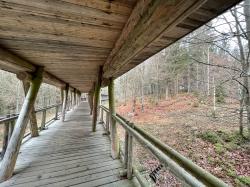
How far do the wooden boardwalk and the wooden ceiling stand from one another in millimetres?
1847

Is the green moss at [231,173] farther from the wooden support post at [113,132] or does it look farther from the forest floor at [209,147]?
the wooden support post at [113,132]

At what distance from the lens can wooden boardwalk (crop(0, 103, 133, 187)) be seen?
2.41m

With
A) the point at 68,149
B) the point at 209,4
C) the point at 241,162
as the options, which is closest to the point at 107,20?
the point at 209,4

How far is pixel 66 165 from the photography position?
9.62ft

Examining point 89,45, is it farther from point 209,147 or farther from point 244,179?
point 209,147

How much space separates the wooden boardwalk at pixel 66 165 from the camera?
94.7 inches

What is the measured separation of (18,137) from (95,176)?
1489 millimetres

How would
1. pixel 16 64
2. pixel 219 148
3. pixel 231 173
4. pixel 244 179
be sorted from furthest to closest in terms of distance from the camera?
pixel 219 148, pixel 231 173, pixel 244 179, pixel 16 64

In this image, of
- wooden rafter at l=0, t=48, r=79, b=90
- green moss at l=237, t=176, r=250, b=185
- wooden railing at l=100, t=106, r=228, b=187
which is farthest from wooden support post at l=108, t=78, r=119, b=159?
green moss at l=237, t=176, r=250, b=185

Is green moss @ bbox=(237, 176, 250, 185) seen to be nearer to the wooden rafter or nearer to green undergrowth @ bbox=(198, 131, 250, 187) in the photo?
green undergrowth @ bbox=(198, 131, 250, 187)

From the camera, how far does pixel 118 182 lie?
2.38 metres

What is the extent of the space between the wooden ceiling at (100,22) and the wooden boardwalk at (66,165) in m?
1.85

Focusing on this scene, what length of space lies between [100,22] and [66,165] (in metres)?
2.55

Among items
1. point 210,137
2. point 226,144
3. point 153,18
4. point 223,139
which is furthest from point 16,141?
point 223,139
